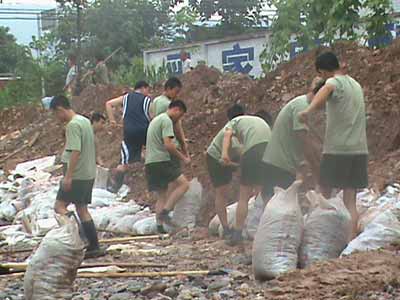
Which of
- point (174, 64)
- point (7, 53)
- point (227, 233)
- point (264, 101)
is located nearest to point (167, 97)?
point (264, 101)

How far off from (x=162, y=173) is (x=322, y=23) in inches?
250

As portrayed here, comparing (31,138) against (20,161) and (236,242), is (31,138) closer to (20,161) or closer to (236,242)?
(20,161)

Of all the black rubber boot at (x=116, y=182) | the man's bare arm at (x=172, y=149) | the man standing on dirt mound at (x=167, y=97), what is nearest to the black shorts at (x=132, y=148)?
the black rubber boot at (x=116, y=182)

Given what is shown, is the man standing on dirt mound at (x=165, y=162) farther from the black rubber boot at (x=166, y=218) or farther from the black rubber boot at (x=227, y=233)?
the black rubber boot at (x=227, y=233)

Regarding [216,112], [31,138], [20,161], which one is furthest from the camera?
[31,138]

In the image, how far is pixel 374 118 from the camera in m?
12.9

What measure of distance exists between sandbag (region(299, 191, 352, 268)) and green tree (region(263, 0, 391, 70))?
8193mm

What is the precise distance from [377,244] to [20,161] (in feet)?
43.9

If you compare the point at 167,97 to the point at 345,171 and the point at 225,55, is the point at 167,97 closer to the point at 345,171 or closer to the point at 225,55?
the point at 345,171

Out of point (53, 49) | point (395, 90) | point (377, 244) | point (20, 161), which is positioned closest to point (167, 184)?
point (395, 90)

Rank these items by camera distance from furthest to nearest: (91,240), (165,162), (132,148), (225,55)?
(225,55) → (132,148) → (165,162) → (91,240)

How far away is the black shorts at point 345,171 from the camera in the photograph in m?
8.95

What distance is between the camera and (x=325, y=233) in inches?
317

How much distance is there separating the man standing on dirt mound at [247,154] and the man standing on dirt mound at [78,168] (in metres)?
1.41
